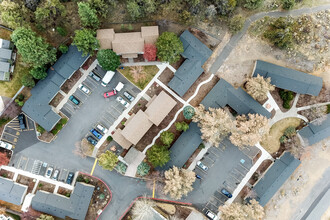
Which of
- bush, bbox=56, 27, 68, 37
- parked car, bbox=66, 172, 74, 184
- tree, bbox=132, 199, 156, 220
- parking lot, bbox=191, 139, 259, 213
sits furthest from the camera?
parking lot, bbox=191, 139, 259, 213

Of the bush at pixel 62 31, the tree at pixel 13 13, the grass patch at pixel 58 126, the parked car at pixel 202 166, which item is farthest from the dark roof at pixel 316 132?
the tree at pixel 13 13

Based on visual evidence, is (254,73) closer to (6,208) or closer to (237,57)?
(237,57)

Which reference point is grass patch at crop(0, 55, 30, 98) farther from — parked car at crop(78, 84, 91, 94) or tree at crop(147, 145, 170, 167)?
tree at crop(147, 145, 170, 167)

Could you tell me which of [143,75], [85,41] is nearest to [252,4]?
[143,75]

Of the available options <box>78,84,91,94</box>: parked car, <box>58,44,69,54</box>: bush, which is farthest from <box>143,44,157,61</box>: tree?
<box>58,44,69,54</box>: bush

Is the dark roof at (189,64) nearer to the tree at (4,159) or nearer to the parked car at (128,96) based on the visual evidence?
the parked car at (128,96)
